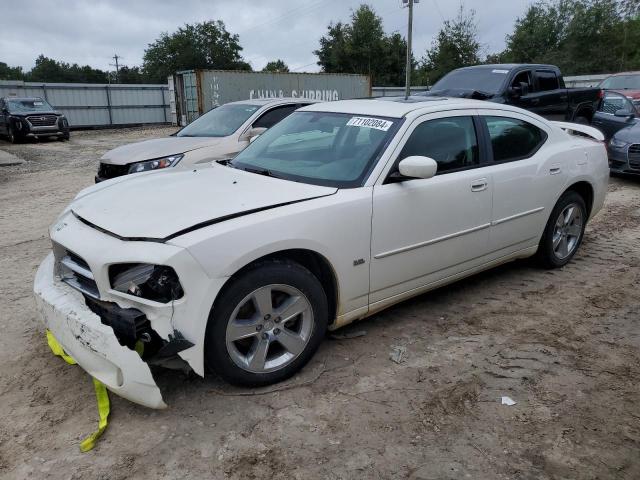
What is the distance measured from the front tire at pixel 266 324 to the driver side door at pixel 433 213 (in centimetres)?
53

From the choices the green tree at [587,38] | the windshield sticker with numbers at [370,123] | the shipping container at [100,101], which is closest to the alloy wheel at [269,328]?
the windshield sticker with numbers at [370,123]

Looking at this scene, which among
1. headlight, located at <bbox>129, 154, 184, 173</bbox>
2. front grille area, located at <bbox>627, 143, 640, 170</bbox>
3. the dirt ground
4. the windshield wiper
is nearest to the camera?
the dirt ground

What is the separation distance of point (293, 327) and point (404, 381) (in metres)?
0.74

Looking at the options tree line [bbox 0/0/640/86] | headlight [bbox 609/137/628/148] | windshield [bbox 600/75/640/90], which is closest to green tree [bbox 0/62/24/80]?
tree line [bbox 0/0/640/86]

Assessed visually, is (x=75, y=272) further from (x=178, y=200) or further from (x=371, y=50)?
(x=371, y=50)

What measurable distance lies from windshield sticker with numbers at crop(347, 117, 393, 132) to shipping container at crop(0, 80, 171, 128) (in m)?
23.9

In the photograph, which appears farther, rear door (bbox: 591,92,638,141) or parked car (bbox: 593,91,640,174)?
rear door (bbox: 591,92,638,141)

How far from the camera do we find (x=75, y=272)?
9.57 ft

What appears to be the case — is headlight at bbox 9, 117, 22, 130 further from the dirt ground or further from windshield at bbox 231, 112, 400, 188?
windshield at bbox 231, 112, 400, 188

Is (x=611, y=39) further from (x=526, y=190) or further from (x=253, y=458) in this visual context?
(x=253, y=458)

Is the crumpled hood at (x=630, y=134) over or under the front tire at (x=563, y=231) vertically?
over

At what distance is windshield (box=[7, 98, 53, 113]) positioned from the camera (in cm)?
1897

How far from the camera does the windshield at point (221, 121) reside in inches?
290

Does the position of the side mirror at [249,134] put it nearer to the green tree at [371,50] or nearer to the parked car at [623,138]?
the parked car at [623,138]
